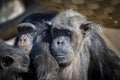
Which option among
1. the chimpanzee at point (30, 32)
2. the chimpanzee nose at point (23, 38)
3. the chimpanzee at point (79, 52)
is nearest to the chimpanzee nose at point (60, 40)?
the chimpanzee at point (79, 52)

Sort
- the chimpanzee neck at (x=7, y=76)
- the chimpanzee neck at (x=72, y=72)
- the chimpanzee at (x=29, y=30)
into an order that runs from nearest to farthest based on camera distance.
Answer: the chimpanzee neck at (x=7, y=76)
the chimpanzee neck at (x=72, y=72)
the chimpanzee at (x=29, y=30)

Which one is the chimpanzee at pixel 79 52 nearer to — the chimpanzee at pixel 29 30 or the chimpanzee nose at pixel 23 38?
the chimpanzee at pixel 29 30

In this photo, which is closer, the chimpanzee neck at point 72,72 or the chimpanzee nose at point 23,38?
the chimpanzee neck at point 72,72

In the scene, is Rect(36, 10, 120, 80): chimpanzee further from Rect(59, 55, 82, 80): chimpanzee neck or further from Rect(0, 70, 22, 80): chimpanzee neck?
Rect(0, 70, 22, 80): chimpanzee neck

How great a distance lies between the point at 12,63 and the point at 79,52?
0.78 metres

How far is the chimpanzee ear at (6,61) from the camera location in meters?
5.18

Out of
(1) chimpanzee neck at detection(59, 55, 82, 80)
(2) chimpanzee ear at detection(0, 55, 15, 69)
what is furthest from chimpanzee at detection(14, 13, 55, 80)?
(1) chimpanzee neck at detection(59, 55, 82, 80)

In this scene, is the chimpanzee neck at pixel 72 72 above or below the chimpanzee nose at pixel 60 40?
below

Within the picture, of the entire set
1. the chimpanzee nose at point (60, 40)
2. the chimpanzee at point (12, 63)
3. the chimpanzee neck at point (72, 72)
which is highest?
the chimpanzee nose at point (60, 40)

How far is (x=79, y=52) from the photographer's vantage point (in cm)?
543

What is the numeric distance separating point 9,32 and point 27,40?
2000 millimetres

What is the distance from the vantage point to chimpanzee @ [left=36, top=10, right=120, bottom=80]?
5188mm

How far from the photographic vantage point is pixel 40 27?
591cm

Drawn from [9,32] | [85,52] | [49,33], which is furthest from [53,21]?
[9,32]
